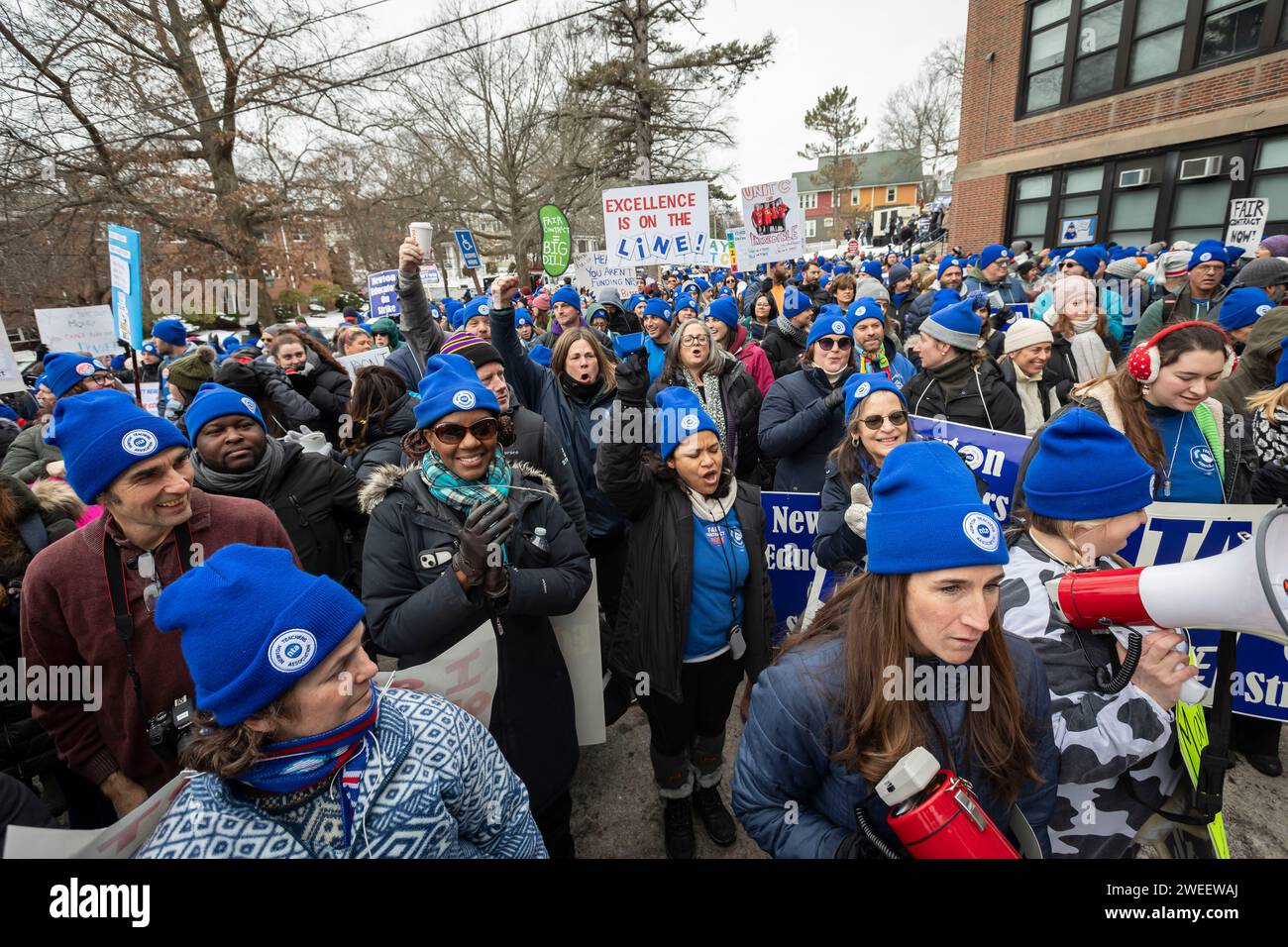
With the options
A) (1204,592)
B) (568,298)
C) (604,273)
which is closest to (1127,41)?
(604,273)

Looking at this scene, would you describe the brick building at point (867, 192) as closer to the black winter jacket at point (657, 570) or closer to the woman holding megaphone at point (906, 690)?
the black winter jacket at point (657, 570)

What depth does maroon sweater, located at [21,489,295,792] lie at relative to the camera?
6.64ft

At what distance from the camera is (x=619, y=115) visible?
18422 millimetres

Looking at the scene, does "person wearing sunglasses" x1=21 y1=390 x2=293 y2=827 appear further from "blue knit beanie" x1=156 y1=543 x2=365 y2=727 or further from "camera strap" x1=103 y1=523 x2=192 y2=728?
"blue knit beanie" x1=156 y1=543 x2=365 y2=727

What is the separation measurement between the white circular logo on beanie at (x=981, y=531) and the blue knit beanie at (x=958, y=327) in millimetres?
2846

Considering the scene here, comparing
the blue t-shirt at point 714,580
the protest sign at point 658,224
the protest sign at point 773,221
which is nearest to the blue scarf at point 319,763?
the blue t-shirt at point 714,580

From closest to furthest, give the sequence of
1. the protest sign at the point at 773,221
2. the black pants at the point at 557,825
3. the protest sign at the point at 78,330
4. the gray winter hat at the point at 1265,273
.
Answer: the black pants at the point at 557,825 → the gray winter hat at the point at 1265,273 → the protest sign at the point at 78,330 → the protest sign at the point at 773,221

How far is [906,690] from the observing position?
4.75 feet

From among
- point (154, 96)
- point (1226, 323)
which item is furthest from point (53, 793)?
point (154, 96)

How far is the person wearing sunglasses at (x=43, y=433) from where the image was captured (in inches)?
161

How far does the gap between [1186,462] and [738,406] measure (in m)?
2.67

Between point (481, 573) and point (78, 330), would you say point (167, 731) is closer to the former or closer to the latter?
point (481, 573)

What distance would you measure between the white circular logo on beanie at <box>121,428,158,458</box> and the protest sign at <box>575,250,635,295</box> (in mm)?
5801

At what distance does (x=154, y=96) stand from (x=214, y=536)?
17.9 m
